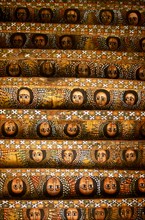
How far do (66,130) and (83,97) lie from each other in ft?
1.52

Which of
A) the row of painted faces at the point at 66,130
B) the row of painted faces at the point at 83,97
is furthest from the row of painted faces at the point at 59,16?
the row of painted faces at the point at 66,130

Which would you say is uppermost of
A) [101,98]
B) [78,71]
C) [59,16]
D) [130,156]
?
[59,16]

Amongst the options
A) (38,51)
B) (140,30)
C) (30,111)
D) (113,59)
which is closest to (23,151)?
(30,111)

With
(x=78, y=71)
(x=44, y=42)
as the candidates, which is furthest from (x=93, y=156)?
(x=44, y=42)

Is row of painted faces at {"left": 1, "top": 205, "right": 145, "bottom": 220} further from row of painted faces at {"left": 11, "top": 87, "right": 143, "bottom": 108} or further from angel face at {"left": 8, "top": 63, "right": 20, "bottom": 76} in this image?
angel face at {"left": 8, "top": 63, "right": 20, "bottom": 76}

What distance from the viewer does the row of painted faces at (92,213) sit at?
373cm

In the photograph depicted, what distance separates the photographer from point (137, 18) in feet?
15.4

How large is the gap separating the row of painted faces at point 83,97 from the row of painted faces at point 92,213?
1.23 m

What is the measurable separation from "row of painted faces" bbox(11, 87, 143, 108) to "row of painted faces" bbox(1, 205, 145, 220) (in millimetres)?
1226

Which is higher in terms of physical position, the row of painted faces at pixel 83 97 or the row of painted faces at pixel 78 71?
the row of painted faces at pixel 78 71

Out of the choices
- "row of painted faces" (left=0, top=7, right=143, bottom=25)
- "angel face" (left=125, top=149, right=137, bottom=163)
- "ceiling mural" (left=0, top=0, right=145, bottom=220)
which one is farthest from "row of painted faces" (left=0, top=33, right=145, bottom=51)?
"angel face" (left=125, top=149, right=137, bottom=163)

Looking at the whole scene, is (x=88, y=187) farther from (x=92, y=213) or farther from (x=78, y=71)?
(x=78, y=71)

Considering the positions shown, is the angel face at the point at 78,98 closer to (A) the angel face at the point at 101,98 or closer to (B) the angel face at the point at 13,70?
(A) the angel face at the point at 101,98

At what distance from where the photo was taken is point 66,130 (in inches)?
159
